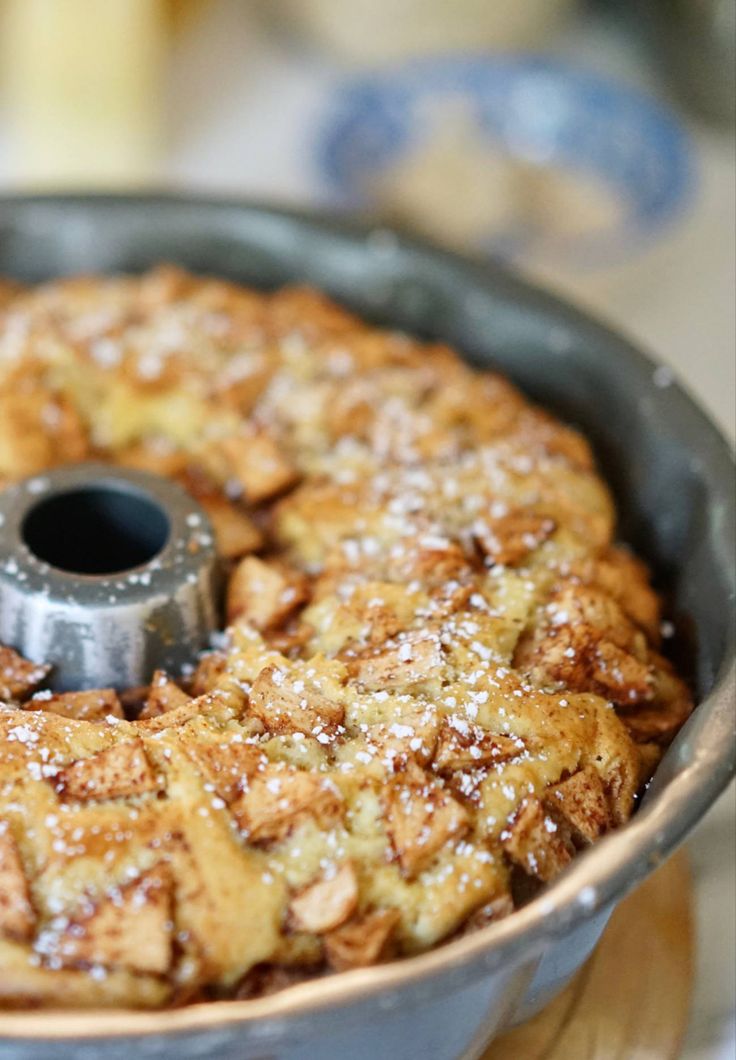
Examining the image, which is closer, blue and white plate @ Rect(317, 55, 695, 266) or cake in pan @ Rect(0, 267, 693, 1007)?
cake in pan @ Rect(0, 267, 693, 1007)

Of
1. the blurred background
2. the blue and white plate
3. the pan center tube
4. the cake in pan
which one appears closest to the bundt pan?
the cake in pan

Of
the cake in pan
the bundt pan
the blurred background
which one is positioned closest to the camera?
the bundt pan

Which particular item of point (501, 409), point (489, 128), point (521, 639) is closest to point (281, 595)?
point (521, 639)

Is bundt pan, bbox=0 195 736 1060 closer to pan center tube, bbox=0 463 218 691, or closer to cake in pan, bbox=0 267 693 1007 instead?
cake in pan, bbox=0 267 693 1007

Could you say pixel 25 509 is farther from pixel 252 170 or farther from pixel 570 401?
pixel 252 170

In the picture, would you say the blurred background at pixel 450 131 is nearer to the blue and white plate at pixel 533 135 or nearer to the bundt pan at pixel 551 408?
the blue and white plate at pixel 533 135

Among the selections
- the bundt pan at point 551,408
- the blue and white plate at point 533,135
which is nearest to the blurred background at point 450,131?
the blue and white plate at point 533,135
